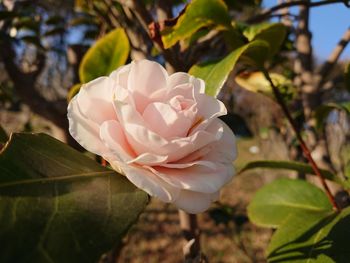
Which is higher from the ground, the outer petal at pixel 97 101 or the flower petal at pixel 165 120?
the outer petal at pixel 97 101

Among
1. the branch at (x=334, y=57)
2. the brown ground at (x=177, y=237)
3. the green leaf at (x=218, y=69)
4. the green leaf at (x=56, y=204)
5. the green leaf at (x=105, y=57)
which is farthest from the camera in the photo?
the brown ground at (x=177, y=237)

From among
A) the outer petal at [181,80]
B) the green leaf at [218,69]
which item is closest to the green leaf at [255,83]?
the green leaf at [218,69]

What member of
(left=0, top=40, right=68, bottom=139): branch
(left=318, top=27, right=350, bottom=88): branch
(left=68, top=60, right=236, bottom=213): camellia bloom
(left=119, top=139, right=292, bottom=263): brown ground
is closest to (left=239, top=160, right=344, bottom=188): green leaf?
(left=68, top=60, right=236, bottom=213): camellia bloom

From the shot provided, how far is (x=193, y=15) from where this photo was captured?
0.72 m

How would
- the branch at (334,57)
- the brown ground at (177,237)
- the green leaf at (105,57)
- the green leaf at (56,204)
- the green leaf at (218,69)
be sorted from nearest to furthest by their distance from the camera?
the green leaf at (56,204) → the green leaf at (218,69) → the green leaf at (105,57) → the branch at (334,57) → the brown ground at (177,237)

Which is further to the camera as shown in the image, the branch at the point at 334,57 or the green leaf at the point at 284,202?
the branch at the point at 334,57

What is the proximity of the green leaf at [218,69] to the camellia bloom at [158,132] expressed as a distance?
0.11 m

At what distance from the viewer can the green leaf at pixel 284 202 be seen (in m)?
0.93

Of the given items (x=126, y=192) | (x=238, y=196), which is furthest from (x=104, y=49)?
(x=238, y=196)

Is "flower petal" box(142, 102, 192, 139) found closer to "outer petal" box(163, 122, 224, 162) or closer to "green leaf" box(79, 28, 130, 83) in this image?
"outer petal" box(163, 122, 224, 162)

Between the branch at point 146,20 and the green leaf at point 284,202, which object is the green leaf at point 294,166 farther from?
the branch at point 146,20

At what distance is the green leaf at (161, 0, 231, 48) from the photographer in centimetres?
71

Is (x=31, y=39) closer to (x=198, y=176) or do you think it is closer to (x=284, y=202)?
(x=284, y=202)

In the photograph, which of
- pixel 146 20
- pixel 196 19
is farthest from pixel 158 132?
pixel 146 20
